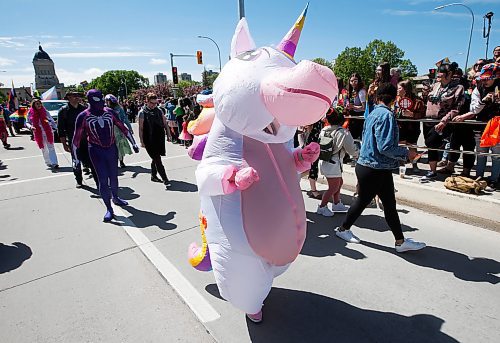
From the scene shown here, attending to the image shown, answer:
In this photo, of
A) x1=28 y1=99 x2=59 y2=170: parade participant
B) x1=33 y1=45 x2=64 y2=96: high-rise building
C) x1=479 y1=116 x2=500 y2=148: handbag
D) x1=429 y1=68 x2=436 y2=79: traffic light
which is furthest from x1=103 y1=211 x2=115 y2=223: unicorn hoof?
x1=33 y1=45 x2=64 y2=96: high-rise building

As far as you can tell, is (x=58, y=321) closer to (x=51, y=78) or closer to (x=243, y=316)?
(x=243, y=316)

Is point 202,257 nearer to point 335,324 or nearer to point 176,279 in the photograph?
point 176,279

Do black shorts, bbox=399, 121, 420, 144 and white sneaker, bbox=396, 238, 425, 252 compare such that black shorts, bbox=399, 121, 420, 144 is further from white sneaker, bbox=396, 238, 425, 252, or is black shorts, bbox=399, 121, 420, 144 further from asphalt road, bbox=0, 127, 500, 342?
white sneaker, bbox=396, 238, 425, 252

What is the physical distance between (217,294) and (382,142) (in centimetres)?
210

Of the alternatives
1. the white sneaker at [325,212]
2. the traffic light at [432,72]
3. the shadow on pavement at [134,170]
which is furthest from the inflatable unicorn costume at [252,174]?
the traffic light at [432,72]

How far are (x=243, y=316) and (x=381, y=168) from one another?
1.92 meters

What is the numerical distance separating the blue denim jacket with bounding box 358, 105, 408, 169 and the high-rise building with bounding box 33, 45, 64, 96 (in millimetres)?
115613

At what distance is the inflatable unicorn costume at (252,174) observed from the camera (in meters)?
1.86

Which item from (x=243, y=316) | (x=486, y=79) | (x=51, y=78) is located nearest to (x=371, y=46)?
(x=486, y=79)

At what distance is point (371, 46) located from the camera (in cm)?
5709

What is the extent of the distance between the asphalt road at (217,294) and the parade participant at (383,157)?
46 cm

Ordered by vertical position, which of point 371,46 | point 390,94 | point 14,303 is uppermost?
point 371,46

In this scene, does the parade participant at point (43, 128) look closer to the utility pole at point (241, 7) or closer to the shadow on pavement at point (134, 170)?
the shadow on pavement at point (134, 170)

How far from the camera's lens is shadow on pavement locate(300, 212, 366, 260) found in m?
3.48
